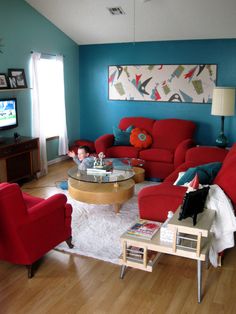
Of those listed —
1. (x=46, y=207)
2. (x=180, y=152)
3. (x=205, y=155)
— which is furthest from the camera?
(x=180, y=152)

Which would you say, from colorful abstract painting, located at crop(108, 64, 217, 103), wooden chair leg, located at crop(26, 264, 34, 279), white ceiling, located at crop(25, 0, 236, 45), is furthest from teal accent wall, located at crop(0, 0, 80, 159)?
wooden chair leg, located at crop(26, 264, 34, 279)

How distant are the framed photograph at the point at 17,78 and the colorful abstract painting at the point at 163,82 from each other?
1.82m

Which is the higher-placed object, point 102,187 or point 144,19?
point 144,19

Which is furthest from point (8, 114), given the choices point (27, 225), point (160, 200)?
point (160, 200)

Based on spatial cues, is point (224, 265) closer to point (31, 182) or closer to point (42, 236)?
point (42, 236)

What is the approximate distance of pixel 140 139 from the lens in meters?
5.75

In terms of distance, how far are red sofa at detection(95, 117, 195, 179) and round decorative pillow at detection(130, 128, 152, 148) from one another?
8 centimetres

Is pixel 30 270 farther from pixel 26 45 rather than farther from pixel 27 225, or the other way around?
pixel 26 45

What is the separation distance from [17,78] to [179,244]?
387cm

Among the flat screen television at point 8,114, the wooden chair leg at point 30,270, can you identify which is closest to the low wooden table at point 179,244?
the wooden chair leg at point 30,270

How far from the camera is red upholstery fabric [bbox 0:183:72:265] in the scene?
8.54ft

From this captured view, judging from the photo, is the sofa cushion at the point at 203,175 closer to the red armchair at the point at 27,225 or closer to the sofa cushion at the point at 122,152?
the red armchair at the point at 27,225

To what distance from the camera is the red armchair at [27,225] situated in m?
2.60

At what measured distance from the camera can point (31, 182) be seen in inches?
214
